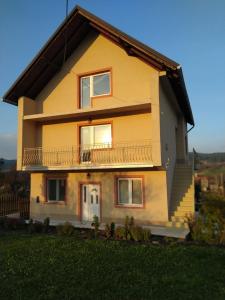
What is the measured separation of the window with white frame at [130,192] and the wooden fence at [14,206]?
21.1 ft

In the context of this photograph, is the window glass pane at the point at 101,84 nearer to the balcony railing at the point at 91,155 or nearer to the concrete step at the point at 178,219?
the balcony railing at the point at 91,155

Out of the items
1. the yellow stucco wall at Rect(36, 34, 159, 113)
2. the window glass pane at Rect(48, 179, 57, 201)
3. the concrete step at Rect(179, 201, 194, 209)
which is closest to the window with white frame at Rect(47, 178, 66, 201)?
the window glass pane at Rect(48, 179, 57, 201)

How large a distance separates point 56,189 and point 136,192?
5.03 meters

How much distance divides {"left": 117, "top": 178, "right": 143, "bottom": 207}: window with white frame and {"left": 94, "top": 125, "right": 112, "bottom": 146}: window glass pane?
220cm

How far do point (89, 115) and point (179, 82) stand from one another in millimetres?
5099

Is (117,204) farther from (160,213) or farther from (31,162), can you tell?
(31,162)

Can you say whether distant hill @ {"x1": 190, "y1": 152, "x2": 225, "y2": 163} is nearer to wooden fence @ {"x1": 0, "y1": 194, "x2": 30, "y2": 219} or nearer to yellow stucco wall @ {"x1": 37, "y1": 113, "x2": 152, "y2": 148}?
yellow stucco wall @ {"x1": 37, "y1": 113, "x2": 152, "y2": 148}

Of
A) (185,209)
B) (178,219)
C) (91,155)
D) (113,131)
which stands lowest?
(178,219)

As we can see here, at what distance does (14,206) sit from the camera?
18578mm

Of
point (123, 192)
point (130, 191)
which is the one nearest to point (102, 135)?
point (123, 192)

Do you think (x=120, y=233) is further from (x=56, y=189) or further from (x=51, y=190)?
(x=51, y=190)

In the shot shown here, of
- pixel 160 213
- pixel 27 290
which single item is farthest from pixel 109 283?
pixel 160 213

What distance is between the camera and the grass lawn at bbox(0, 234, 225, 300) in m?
6.13

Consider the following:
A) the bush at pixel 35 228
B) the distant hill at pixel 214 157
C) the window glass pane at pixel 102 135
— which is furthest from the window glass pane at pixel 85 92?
the distant hill at pixel 214 157
